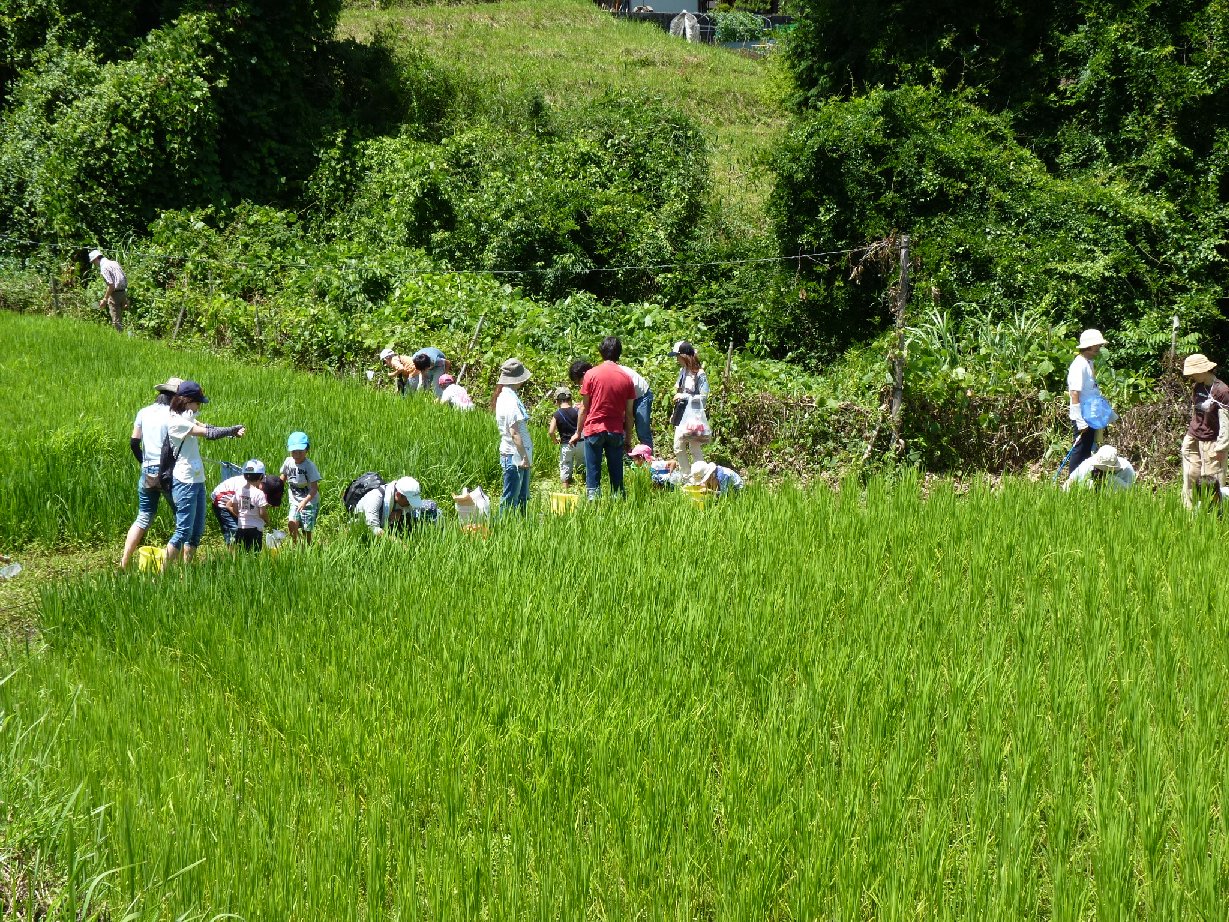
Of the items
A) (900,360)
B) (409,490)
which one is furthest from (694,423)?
(409,490)

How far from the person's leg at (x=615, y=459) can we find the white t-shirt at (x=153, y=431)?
3.12 m

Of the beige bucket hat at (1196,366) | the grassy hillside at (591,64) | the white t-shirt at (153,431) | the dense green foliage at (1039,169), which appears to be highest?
the grassy hillside at (591,64)

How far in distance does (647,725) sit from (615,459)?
4574mm

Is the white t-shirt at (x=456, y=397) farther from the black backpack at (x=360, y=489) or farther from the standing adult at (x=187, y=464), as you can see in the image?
the standing adult at (x=187, y=464)

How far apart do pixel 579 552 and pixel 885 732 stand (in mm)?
2683

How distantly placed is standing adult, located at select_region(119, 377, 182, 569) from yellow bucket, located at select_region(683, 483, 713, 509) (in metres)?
3.51

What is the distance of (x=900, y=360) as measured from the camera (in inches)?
377

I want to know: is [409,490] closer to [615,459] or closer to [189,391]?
[189,391]

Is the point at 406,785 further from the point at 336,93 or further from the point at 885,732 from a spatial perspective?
the point at 336,93

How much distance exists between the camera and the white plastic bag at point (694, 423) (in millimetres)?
9047

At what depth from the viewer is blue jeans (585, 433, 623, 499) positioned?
8609 mm

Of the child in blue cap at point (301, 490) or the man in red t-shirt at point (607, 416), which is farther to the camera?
the man in red t-shirt at point (607, 416)

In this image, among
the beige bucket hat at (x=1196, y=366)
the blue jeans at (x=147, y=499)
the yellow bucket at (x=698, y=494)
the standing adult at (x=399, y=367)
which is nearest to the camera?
the blue jeans at (x=147, y=499)

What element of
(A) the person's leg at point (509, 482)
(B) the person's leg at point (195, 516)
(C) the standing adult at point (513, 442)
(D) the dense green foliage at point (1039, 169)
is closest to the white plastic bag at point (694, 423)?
(C) the standing adult at point (513, 442)
